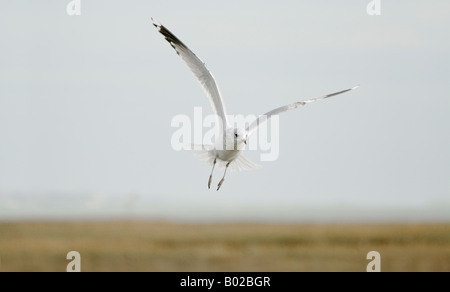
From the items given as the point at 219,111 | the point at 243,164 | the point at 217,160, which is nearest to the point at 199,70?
the point at 219,111

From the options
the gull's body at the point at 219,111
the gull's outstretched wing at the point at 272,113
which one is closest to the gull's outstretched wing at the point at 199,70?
the gull's body at the point at 219,111

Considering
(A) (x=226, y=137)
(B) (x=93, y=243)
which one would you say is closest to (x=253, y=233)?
(B) (x=93, y=243)

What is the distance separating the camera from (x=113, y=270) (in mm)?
10477

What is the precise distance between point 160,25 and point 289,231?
13.4ft

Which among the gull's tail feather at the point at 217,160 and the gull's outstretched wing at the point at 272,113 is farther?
the gull's tail feather at the point at 217,160

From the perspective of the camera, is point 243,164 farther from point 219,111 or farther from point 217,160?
point 219,111

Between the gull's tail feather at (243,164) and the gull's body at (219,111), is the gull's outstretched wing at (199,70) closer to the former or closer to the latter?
the gull's body at (219,111)

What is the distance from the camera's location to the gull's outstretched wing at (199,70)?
33.2 ft

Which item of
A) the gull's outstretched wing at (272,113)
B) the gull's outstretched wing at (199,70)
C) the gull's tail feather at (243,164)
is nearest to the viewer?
the gull's outstretched wing at (199,70)

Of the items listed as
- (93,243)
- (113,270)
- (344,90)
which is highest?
(344,90)

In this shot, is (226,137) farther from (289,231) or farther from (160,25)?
(289,231)

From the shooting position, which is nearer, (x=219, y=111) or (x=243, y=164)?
(x=219, y=111)

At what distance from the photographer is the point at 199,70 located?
1020 centimetres

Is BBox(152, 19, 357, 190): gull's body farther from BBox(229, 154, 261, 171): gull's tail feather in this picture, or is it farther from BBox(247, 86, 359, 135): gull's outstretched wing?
BBox(229, 154, 261, 171): gull's tail feather
